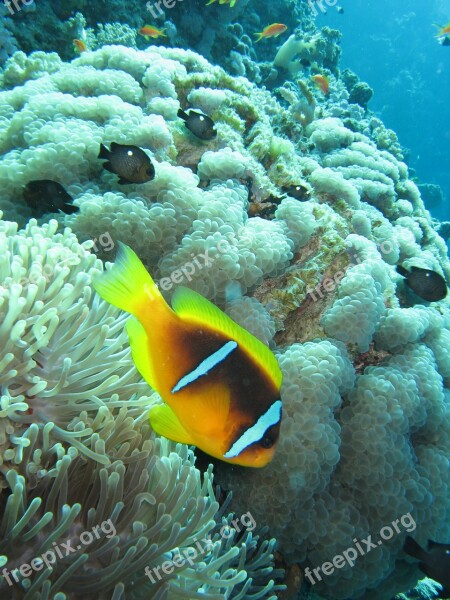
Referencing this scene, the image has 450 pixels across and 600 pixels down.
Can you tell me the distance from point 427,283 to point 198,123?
2.59 metres

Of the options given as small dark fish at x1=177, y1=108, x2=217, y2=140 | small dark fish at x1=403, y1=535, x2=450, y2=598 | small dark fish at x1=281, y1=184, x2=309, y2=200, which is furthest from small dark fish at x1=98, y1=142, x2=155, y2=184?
small dark fish at x1=403, y1=535, x2=450, y2=598

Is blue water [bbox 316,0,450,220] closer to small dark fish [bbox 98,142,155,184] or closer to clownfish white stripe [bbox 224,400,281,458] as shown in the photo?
small dark fish [bbox 98,142,155,184]

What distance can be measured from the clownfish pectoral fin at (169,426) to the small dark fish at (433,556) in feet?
7.81

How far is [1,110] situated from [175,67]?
5.69 ft

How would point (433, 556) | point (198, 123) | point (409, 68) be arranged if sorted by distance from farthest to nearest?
point (409, 68)
point (198, 123)
point (433, 556)

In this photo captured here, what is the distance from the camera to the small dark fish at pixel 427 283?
3918mm

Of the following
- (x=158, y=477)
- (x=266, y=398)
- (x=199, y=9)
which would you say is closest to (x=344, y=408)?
(x=158, y=477)

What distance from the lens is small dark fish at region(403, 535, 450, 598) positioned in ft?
9.18

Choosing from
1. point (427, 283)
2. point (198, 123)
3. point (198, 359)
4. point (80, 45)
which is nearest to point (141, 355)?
point (198, 359)

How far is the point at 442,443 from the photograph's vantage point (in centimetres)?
329

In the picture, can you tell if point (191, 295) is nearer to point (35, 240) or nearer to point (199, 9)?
point (35, 240)

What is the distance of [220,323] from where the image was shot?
1368 millimetres

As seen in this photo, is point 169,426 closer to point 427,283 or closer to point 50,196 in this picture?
point 50,196

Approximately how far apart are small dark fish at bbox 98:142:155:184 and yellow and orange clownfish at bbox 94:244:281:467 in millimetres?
1718
